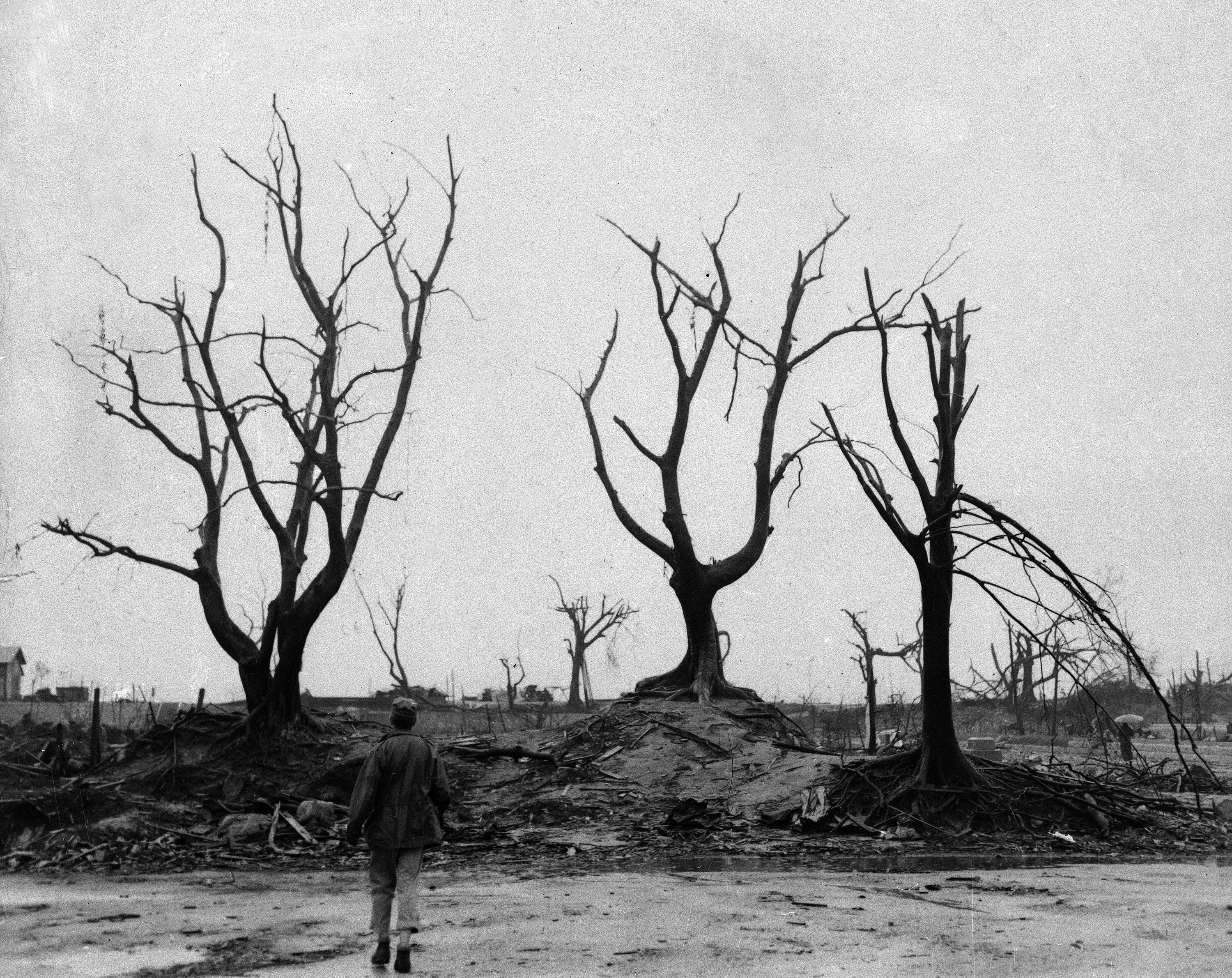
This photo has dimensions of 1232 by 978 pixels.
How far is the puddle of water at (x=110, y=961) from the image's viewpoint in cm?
757

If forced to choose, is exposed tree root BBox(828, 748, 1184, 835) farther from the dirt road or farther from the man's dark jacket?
the man's dark jacket

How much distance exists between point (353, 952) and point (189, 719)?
1284 cm

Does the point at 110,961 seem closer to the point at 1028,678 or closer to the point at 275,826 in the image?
the point at 275,826

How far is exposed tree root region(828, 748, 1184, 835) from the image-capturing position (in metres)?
15.0

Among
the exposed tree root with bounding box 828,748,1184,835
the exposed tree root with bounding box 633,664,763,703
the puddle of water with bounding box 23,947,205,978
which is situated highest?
the exposed tree root with bounding box 633,664,763,703

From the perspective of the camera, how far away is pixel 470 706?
59.0 meters

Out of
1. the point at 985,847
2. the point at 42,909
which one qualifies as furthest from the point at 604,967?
the point at 985,847

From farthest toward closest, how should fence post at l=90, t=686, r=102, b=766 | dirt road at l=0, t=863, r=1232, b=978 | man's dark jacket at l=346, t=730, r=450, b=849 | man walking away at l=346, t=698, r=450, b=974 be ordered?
fence post at l=90, t=686, r=102, b=766 → man's dark jacket at l=346, t=730, r=450, b=849 → man walking away at l=346, t=698, r=450, b=974 → dirt road at l=0, t=863, r=1232, b=978

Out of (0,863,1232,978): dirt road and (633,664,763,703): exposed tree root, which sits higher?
(633,664,763,703): exposed tree root

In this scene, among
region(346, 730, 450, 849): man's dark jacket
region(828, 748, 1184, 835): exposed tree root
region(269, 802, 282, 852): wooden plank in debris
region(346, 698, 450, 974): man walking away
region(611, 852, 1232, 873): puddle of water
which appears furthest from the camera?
region(828, 748, 1184, 835): exposed tree root

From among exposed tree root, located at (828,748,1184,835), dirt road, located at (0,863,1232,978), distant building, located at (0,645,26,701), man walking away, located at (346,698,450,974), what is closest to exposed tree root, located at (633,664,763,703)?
exposed tree root, located at (828,748,1184,835)

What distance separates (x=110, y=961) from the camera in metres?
7.92

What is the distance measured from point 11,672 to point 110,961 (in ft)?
201

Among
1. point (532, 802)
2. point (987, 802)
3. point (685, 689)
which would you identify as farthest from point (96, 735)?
point (987, 802)
